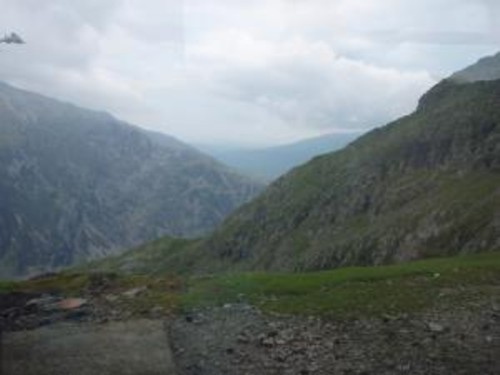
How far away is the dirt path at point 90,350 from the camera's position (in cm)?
2522

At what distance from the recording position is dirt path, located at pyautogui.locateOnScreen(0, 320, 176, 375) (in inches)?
993

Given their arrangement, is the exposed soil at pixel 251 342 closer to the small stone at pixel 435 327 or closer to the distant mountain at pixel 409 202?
the small stone at pixel 435 327

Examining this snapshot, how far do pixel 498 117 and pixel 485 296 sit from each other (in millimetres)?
114549

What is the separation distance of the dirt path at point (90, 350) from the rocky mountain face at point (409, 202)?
5658cm

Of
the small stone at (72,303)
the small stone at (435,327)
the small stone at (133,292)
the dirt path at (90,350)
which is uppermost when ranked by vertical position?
the small stone at (133,292)

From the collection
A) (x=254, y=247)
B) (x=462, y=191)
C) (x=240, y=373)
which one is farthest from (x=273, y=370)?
(x=254, y=247)

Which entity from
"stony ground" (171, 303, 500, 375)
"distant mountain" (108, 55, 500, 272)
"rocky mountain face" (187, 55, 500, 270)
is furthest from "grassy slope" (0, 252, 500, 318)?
"distant mountain" (108, 55, 500, 272)

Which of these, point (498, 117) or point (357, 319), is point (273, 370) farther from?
point (498, 117)

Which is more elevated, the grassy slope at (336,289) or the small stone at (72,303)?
the grassy slope at (336,289)

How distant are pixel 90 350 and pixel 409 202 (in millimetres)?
119688

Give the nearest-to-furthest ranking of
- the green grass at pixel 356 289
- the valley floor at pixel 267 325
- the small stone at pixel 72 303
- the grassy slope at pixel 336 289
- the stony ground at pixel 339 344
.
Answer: the stony ground at pixel 339 344 < the valley floor at pixel 267 325 < the green grass at pixel 356 289 < the grassy slope at pixel 336 289 < the small stone at pixel 72 303

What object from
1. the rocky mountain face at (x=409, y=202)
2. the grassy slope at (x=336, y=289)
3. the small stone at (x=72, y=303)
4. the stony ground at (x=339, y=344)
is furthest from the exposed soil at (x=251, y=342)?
the rocky mountain face at (x=409, y=202)

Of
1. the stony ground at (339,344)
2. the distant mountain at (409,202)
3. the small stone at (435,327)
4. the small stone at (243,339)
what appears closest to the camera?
the stony ground at (339,344)

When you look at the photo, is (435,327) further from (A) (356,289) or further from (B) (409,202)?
(B) (409,202)
